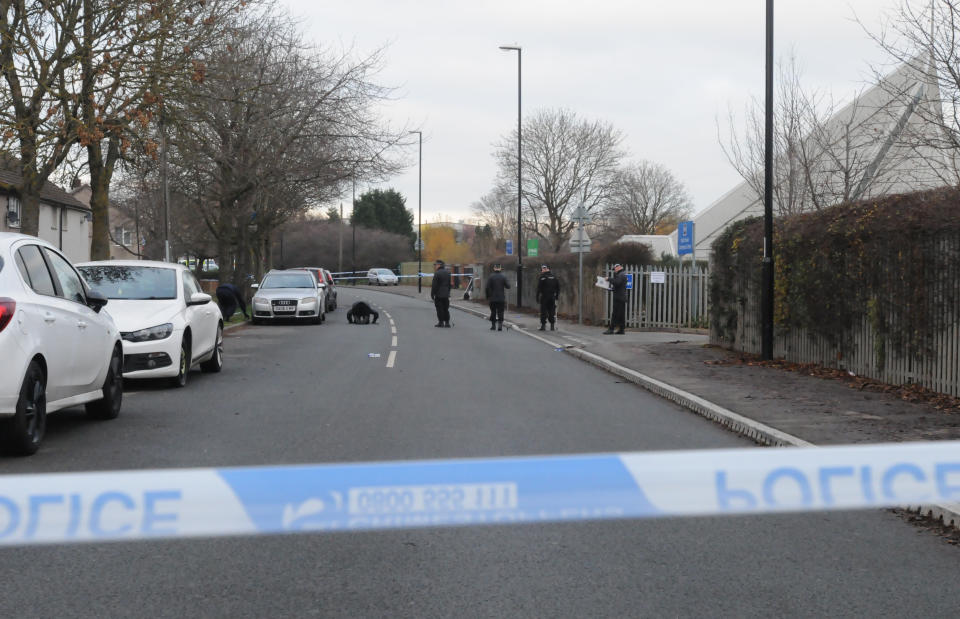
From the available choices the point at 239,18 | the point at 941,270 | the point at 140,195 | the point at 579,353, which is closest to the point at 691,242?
the point at 579,353

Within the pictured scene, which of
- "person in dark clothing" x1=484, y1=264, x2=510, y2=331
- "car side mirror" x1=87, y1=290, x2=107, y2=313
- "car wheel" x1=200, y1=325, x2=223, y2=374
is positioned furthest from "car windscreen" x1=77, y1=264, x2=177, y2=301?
"person in dark clothing" x1=484, y1=264, x2=510, y2=331

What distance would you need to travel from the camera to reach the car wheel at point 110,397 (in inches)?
345

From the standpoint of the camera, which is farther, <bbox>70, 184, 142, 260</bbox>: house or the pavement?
<bbox>70, 184, 142, 260</bbox>: house

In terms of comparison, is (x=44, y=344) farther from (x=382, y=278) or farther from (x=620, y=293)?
(x=382, y=278)

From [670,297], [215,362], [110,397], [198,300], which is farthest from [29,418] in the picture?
[670,297]

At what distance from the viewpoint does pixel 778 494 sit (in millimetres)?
2590

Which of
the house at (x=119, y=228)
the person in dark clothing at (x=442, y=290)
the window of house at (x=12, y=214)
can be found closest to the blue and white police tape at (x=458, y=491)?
the person in dark clothing at (x=442, y=290)

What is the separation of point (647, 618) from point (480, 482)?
166 cm

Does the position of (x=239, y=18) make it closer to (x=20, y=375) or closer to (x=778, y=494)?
(x=20, y=375)

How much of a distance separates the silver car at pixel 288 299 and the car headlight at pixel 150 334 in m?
15.5

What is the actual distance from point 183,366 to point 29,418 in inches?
194

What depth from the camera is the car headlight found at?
11.1 meters

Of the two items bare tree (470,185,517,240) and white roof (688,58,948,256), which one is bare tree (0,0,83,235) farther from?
bare tree (470,185,517,240)

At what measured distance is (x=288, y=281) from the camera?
1120 inches
